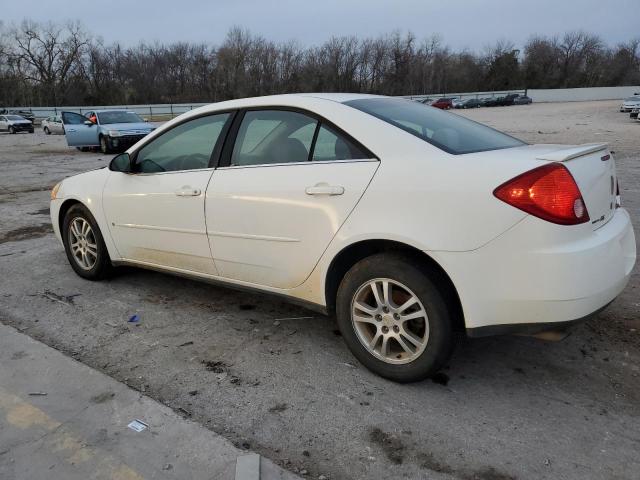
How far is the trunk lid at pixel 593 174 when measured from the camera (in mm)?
2578

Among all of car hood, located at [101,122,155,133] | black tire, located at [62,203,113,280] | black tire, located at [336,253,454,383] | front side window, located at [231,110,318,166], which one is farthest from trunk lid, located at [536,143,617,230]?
car hood, located at [101,122,155,133]

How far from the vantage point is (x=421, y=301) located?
2.76 meters

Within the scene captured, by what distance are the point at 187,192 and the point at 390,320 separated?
5.66 feet

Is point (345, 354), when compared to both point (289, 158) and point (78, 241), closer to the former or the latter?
point (289, 158)

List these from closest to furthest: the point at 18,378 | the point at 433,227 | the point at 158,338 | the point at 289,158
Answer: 1. the point at 433,227
2. the point at 18,378
3. the point at 289,158
4. the point at 158,338

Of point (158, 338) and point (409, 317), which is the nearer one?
point (409, 317)

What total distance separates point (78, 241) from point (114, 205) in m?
0.78

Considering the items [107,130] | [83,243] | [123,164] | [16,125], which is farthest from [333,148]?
[16,125]

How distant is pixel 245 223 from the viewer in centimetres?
337

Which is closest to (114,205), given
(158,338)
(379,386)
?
(158,338)

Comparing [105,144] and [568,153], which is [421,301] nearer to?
[568,153]

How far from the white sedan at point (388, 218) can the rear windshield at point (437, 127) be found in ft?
0.06

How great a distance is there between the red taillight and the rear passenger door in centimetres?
76

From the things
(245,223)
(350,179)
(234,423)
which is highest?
(350,179)
